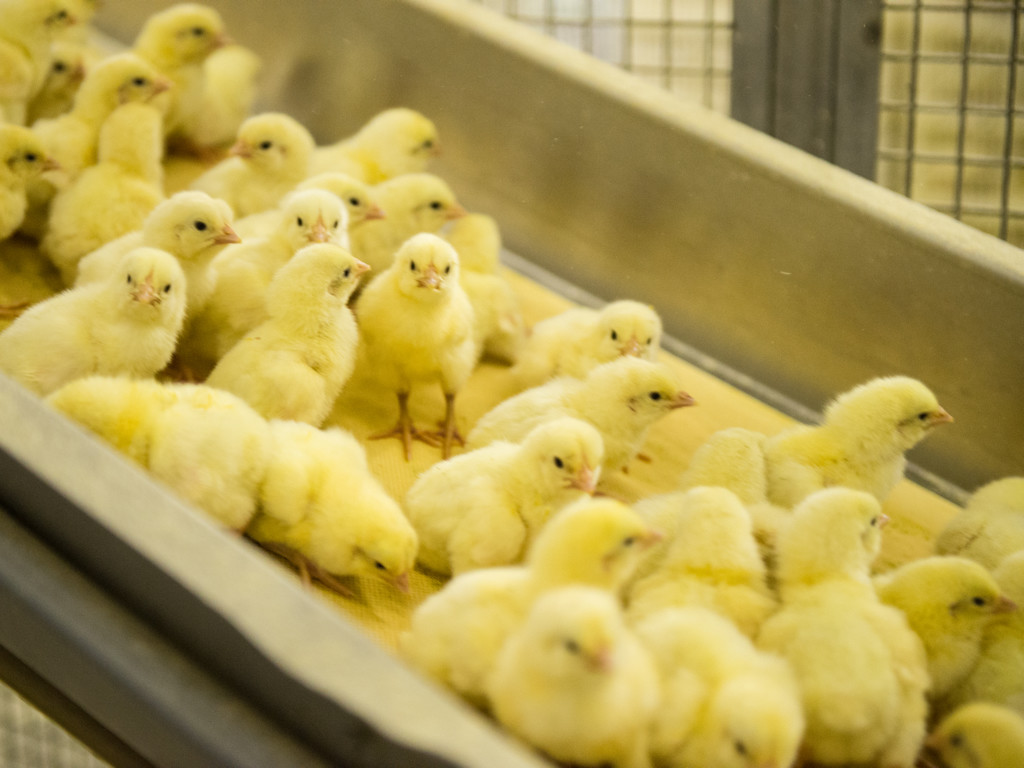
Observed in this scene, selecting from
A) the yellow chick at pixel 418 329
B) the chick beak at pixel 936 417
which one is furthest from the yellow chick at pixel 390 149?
the chick beak at pixel 936 417

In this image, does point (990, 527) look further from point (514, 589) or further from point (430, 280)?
point (430, 280)

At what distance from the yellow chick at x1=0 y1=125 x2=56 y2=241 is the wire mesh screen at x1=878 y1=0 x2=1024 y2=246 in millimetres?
2029

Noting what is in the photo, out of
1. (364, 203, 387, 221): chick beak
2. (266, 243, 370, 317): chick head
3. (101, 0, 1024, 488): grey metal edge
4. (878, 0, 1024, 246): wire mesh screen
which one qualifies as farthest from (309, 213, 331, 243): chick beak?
(878, 0, 1024, 246): wire mesh screen

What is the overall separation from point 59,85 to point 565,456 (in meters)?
1.74

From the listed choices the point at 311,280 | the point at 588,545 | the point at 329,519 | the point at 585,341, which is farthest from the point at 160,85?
the point at 588,545

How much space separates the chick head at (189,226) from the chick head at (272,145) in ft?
1.56

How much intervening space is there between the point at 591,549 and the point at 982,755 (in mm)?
543

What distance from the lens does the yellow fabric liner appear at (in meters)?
1.82

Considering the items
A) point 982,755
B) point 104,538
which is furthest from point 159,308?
point 982,755

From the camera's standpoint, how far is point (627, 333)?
1949 mm

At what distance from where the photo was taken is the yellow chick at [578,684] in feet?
3.46

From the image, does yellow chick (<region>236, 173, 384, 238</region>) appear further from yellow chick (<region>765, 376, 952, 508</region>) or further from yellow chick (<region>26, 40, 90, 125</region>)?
yellow chick (<region>765, 376, 952, 508</region>)

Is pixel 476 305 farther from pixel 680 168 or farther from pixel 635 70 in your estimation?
pixel 635 70

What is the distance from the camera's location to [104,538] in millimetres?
1199
